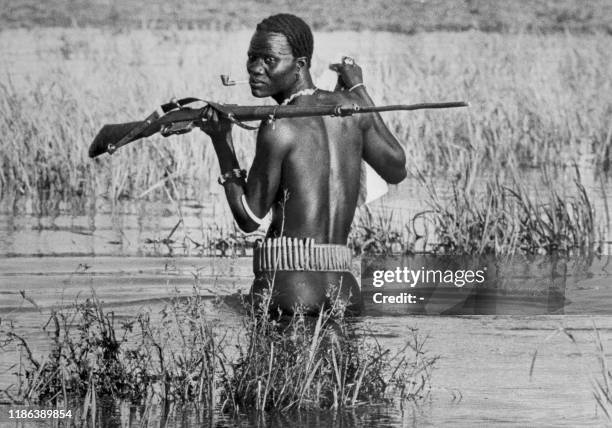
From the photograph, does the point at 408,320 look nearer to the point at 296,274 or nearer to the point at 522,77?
the point at 296,274

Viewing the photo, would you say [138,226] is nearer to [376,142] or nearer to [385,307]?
[385,307]

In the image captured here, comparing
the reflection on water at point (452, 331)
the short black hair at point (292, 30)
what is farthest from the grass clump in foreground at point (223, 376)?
the short black hair at point (292, 30)

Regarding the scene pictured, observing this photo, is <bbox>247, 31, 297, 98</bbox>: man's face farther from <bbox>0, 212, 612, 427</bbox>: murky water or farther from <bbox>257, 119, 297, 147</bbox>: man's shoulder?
<bbox>0, 212, 612, 427</bbox>: murky water

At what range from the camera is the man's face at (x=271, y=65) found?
6930 millimetres

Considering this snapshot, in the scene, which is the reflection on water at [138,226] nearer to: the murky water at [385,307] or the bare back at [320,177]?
the murky water at [385,307]

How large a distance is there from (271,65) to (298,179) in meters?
0.46

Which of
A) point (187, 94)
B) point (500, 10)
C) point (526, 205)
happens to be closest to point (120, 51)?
point (187, 94)

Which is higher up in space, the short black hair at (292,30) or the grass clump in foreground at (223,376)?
the short black hair at (292,30)

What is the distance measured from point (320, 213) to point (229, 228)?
13.4 ft

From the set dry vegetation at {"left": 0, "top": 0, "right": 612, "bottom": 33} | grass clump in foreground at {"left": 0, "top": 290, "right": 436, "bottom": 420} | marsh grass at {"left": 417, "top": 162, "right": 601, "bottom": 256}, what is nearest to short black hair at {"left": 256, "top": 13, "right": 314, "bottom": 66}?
grass clump in foreground at {"left": 0, "top": 290, "right": 436, "bottom": 420}

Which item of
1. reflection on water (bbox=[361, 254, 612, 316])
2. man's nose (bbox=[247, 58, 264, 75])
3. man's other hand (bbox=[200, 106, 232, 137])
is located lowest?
reflection on water (bbox=[361, 254, 612, 316])

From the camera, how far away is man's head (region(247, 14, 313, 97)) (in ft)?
22.7

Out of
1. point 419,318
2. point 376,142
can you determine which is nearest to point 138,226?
point 419,318

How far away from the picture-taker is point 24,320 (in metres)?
7.86
